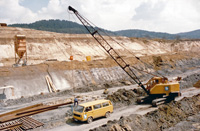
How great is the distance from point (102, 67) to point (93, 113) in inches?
889

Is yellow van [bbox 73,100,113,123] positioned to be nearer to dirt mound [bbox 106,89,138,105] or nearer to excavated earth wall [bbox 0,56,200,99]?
dirt mound [bbox 106,89,138,105]

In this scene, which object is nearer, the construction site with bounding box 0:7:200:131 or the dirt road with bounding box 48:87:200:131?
the dirt road with bounding box 48:87:200:131

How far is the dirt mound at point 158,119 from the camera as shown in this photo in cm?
1325

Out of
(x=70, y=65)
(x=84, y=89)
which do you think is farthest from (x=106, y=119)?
(x=70, y=65)

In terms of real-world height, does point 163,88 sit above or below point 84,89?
above

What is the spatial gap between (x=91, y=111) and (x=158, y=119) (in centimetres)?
543

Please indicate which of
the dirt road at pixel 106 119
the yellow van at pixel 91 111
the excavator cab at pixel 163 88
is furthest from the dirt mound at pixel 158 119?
the yellow van at pixel 91 111

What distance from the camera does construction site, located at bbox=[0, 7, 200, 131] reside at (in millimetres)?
15705

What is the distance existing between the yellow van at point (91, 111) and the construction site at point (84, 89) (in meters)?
0.55

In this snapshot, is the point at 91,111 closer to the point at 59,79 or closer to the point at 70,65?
the point at 59,79

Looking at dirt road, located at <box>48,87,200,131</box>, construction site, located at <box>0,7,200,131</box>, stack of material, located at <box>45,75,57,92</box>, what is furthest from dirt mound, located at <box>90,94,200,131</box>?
stack of material, located at <box>45,75,57,92</box>

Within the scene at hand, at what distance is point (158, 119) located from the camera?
15234 millimetres

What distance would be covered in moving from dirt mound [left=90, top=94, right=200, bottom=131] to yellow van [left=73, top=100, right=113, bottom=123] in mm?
2274

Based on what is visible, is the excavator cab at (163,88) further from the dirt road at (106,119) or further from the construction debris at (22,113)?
the construction debris at (22,113)
